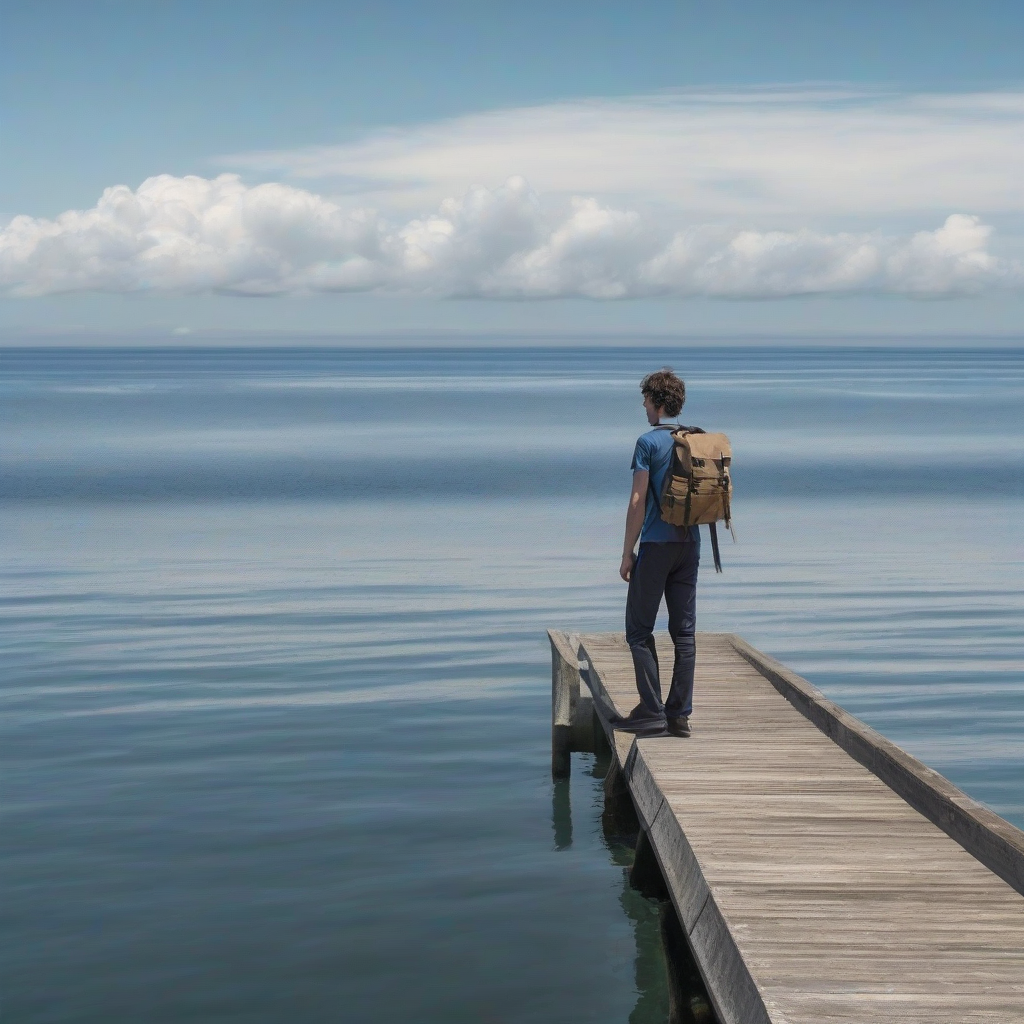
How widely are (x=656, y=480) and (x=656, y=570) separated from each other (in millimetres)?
585

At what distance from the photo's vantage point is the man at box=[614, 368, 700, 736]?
783 centimetres

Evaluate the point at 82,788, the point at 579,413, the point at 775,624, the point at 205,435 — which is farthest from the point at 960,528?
the point at 579,413

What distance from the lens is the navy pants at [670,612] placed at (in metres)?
8.09

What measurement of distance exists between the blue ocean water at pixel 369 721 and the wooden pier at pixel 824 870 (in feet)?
3.33

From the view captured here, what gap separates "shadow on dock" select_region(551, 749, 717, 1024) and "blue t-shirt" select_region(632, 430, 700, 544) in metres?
1.83

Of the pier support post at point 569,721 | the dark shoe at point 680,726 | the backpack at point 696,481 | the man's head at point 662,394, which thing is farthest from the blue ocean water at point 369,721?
the man's head at point 662,394

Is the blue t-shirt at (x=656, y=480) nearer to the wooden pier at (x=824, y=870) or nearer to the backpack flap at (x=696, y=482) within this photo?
the backpack flap at (x=696, y=482)

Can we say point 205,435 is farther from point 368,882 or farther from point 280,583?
point 368,882

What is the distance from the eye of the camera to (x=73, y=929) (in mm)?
7977

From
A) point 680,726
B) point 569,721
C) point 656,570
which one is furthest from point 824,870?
point 569,721

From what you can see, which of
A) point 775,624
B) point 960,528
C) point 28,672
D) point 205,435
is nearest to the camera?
point 28,672

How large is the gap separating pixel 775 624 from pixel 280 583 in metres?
8.24

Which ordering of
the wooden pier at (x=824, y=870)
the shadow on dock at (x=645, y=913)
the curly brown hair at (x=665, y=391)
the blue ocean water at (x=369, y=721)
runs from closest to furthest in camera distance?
the wooden pier at (x=824, y=870)
the shadow on dock at (x=645, y=913)
the blue ocean water at (x=369, y=721)
the curly brown hair at (x=665, y=391)

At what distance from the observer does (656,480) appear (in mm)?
7879
